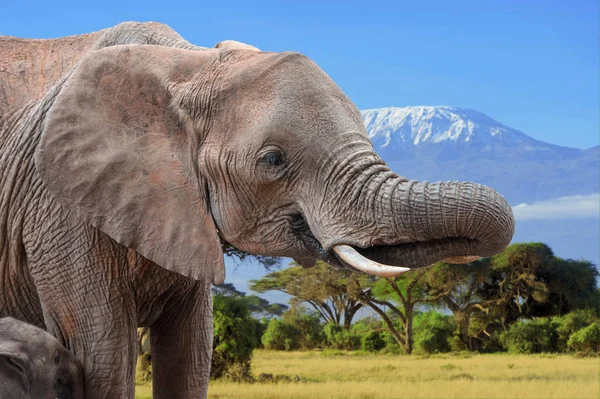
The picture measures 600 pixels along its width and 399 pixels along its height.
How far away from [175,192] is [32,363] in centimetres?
112

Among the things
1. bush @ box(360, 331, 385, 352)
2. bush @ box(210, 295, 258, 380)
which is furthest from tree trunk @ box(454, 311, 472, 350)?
bush @ box(210, 295, 258, 380)

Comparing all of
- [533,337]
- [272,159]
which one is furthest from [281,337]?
[272,159]

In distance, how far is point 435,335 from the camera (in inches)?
1145

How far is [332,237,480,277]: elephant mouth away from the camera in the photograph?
4.14 m

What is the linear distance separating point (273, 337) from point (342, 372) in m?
8.28

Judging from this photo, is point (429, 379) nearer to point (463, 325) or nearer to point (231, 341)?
point (231, 341)

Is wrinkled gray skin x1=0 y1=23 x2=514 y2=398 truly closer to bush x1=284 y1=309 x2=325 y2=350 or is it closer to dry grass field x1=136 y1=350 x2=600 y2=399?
dry grass field x1=136 y1=350 x2=600 y2=399

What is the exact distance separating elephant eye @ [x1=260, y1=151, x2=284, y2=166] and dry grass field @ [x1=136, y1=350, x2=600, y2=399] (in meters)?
9.63

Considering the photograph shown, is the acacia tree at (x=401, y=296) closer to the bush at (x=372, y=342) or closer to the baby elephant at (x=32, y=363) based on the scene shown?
the bush at (x=372, y=342)

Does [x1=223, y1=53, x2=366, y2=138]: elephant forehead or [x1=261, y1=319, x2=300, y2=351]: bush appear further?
[x1=261, y1=319, x2=300, y2=351]: bush

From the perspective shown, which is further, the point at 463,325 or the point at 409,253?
the point at 463,325

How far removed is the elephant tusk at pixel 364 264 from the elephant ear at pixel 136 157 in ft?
1.80

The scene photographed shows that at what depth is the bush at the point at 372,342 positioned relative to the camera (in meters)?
29.1

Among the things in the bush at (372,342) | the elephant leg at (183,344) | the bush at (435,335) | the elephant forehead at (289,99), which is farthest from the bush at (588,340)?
the elephant forehead at (289,99)
